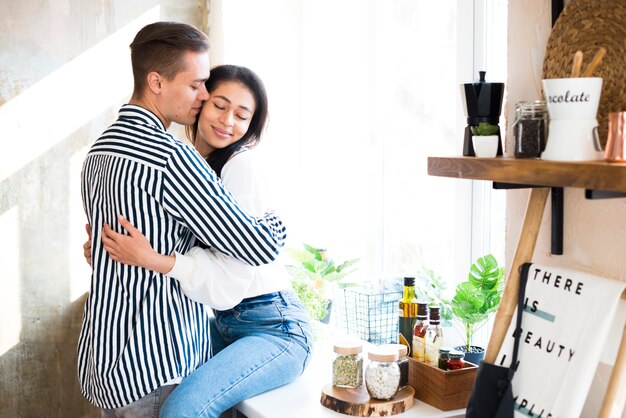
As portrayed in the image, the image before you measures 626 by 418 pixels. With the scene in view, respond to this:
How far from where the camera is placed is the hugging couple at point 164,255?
5.66 ft

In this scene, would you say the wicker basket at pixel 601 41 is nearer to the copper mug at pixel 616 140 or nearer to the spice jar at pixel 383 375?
the copper mug at pixel 616 140

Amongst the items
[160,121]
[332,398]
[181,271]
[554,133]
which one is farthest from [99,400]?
[554,133]

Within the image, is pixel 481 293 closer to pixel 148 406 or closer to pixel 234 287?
pixel 234 287

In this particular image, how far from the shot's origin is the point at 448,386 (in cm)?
176

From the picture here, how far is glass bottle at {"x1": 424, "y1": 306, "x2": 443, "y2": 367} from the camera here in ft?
5.97

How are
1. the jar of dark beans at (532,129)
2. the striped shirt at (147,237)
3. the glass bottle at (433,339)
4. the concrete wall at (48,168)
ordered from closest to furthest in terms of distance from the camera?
the jar of dark beans at (532,129) < the striped shirt at (147,237) < the glass bottle at (433,339) < the concrete wall at (48,168)

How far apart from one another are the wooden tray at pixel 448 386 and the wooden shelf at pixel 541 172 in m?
0.56

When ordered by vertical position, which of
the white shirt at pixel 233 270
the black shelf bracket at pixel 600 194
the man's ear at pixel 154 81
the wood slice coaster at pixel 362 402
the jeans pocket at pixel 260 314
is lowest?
the wood slice coaster at pixel 362 402

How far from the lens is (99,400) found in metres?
1.81

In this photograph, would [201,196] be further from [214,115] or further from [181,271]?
[214,115]

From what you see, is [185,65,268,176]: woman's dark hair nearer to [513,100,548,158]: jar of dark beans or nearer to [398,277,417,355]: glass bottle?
[398,277,417,355]: glass bottle

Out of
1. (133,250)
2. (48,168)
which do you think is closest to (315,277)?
(133,250)

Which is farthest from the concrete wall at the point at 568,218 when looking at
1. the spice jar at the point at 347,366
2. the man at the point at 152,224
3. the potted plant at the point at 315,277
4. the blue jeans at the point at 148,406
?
the potted plant at the point at 315,277

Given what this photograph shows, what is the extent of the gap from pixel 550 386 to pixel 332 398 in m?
0.64
